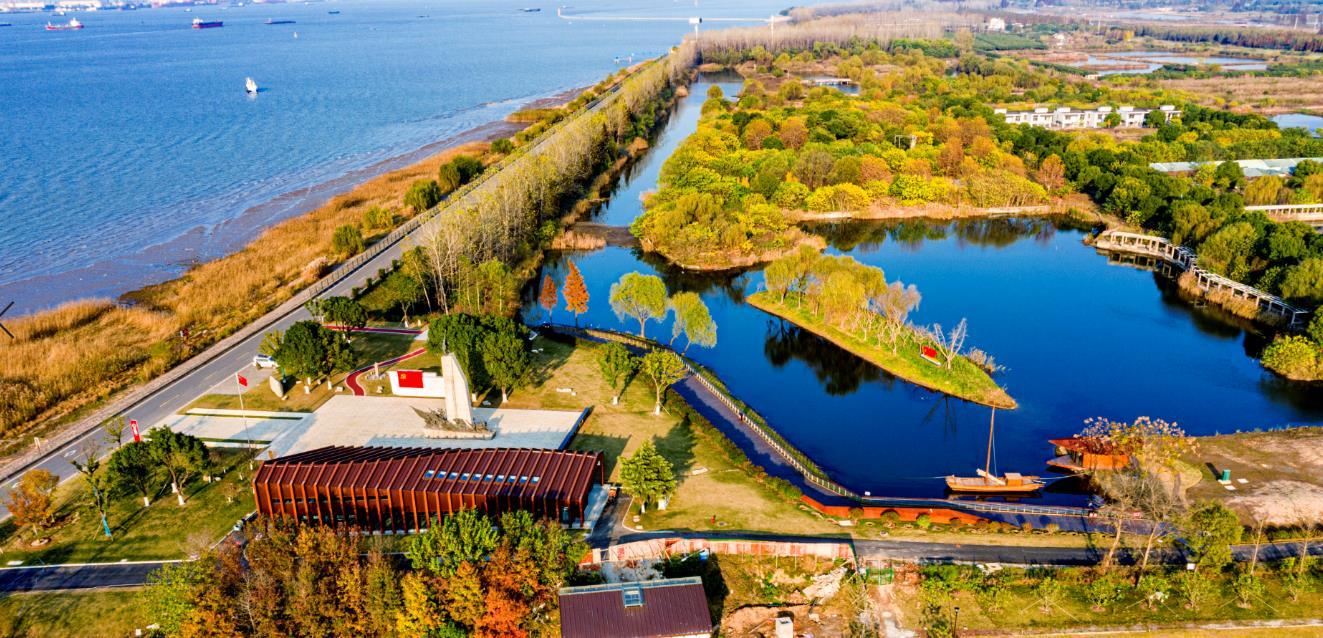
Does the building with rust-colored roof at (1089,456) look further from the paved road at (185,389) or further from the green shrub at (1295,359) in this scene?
the paved road at (185,389)

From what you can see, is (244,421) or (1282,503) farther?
(244,421)

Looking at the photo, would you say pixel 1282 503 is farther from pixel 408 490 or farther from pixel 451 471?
pixel 408 490

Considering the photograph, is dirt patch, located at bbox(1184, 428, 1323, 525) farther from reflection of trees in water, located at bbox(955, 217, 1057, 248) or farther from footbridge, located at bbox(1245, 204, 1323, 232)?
footbridge, located at bbox(1245, 204, 1323, 232)

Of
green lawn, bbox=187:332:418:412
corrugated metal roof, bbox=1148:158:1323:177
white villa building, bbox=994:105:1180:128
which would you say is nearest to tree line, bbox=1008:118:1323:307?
corrugated metal roof, bbox=1148:158:1323:177

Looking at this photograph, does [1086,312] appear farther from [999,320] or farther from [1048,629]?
[1048,629]

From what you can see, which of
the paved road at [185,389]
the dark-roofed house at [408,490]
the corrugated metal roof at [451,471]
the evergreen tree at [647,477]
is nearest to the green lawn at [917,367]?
the evergreen tree at [647,477]

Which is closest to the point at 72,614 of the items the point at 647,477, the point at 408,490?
the point at 408,490
